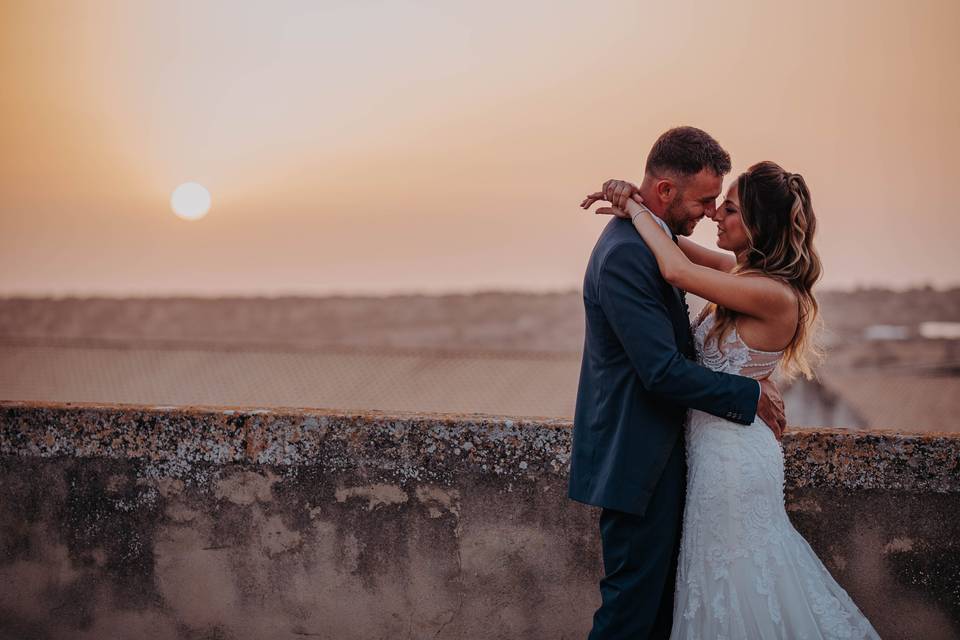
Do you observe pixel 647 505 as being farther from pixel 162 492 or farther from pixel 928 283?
pixel 928 283

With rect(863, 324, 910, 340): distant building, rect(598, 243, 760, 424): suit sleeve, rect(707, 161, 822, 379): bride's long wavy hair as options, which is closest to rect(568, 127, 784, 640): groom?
rect(598, 243, 760, 424): suit sleeve

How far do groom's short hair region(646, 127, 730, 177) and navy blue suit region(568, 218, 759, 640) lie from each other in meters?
0.25

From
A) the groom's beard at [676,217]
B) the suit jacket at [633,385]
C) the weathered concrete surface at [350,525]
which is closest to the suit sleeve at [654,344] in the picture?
the suit jacket at [633,385]

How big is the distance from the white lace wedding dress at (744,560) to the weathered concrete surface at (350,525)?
1.25 feet

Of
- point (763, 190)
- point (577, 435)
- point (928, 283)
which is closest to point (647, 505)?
point (577, 435)

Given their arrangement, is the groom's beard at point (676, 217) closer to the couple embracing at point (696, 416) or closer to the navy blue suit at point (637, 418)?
the couple embracing at point (696, 416)

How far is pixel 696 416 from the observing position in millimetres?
2861

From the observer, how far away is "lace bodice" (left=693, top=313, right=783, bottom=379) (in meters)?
2.85

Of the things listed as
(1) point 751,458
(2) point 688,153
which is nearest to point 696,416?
(1) point 751,458

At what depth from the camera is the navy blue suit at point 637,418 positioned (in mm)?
2625

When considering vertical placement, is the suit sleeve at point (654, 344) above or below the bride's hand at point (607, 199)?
below

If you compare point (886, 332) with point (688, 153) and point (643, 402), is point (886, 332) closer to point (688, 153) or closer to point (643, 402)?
point (688, 153)

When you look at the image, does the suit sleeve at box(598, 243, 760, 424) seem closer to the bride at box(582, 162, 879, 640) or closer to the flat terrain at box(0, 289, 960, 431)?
the bride at box(582, 162, 879, 640)

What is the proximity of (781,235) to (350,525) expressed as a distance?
1.88 meters
